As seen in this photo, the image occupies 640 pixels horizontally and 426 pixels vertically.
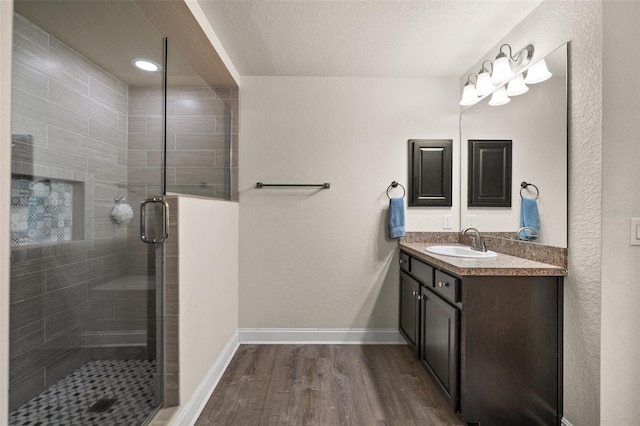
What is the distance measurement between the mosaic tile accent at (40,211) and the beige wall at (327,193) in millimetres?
1806

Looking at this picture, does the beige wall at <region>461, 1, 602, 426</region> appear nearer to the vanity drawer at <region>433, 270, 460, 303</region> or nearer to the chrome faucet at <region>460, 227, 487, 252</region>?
the vanity drawer at <region>433, 270, 460, 303</region>

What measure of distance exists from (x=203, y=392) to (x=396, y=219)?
6.14 ft

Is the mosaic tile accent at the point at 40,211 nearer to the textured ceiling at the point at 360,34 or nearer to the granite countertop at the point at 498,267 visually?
the textured ceiling at the point at 360,34

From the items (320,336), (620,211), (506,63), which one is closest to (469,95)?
(506,63)

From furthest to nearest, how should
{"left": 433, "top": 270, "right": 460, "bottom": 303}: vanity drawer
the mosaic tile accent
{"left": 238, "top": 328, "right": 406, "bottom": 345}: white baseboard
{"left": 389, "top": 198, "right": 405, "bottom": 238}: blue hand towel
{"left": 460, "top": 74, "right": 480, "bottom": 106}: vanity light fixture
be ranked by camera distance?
{"left": 238, "top": 328, "right": 406, "bottom": 345}: white baseboard
{"left": 389, "top": 198, "right": 405, "bottom": 238}: blue hand towel
{"left": 460, "top": 74, "right": 480, "bottom": 106}: vanity light fixture
{"left": 433, "top": 270, "right": 460, "bottom": 303}: vanity drawer
the mosaic tile accent

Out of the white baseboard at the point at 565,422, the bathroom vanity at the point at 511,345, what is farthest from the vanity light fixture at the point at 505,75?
the white baseboard at the point at 565,422

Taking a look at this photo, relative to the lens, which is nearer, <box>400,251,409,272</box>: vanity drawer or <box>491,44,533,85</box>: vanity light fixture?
<box>491,44,533,85</box>: vanity light fixture

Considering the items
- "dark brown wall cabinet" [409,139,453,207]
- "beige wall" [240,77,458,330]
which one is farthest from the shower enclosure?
"dark brown wall cabinet" [409,139,453,207]

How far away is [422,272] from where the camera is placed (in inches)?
89.7

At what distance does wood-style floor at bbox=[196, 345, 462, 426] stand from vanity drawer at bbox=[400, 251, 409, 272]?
691mm

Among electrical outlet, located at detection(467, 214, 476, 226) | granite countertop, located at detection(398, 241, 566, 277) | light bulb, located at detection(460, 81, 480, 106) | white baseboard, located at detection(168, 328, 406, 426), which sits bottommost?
white baseboard, located at detection(168, 328, 406, 426)

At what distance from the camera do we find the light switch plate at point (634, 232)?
1375 millimetres

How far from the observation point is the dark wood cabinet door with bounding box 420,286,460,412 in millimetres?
1715

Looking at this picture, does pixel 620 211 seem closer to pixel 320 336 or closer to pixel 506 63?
pixel 506 63
